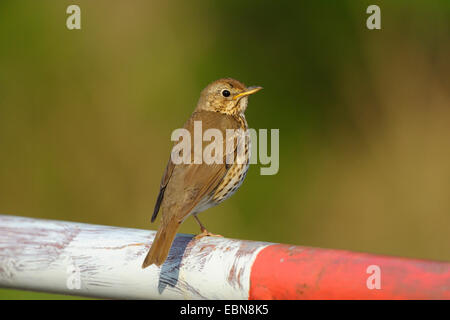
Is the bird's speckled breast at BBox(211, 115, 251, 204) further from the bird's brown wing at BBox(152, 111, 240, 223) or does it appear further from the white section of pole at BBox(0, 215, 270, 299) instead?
the white section of pole at BBox(0, 215, 270, 299)

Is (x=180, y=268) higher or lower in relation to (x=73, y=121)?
lower

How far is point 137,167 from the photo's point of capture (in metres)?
5.18

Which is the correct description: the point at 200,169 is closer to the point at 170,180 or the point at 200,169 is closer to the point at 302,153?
the point at 170,180

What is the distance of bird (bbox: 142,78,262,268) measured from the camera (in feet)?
10.6

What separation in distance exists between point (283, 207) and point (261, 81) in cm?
87

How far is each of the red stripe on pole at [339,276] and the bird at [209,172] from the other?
0.52 m

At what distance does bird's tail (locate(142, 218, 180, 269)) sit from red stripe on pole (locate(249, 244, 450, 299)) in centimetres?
38

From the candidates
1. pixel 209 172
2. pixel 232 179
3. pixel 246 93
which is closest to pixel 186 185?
pixel 209 172

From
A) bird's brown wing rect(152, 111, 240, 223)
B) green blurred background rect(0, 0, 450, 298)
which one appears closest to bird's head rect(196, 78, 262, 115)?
bird's brown wing rect(152, 111, 240, 223)

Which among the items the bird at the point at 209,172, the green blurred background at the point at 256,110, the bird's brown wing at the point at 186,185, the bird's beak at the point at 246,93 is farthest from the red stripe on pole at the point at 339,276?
the green blurred background at the point at 256,110

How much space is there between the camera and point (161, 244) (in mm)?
2664
